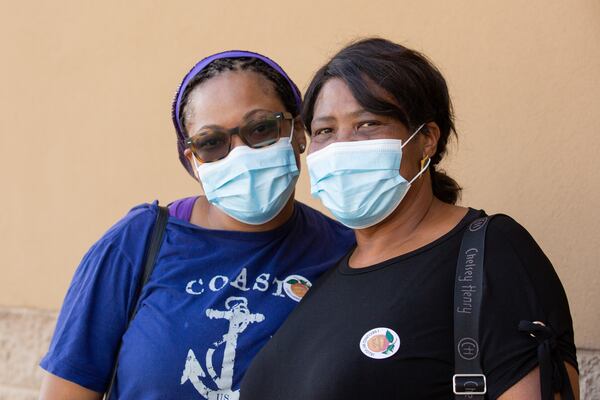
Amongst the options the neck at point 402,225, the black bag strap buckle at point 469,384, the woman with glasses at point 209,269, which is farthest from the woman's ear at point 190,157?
the black bag strap buckle at point 469,384

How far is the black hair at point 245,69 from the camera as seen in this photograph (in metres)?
2.61

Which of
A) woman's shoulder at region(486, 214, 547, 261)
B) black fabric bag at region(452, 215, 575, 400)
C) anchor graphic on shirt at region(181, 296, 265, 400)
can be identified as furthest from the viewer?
anchor graphic on shirt at region(181, 296, 265, 400)

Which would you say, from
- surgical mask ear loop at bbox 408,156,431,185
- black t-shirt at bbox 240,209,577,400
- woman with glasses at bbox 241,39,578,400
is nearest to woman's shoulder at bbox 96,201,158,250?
woman with glasses at bbox 241,39,578,400

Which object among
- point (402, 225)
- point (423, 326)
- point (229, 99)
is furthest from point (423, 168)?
point (229, 99)

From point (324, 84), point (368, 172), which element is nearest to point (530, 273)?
point (368, 172)

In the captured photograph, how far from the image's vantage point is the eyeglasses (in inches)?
99.5

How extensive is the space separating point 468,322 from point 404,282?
222mm

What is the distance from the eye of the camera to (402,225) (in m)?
2.27

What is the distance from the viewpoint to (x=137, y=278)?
8.29ft

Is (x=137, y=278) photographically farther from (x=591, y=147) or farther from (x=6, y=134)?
(x=6, y=134)

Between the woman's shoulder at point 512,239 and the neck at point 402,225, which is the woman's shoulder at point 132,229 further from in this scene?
the woman's shoulder at point 512,239

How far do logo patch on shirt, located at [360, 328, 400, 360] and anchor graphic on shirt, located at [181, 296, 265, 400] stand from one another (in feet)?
1.74

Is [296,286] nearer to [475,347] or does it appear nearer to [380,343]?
[380,343]

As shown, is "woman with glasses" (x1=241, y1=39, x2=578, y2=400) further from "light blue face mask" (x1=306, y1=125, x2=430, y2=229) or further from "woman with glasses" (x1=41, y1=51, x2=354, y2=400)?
"woman with glasses" (x1=41, y1=51, x2=354, y2=400)
